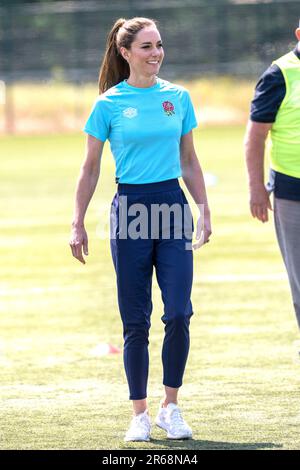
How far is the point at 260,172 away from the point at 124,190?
0.68 metres

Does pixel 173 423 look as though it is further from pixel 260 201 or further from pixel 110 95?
pixel 110 95

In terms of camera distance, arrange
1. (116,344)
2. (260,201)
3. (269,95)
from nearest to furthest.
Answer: (269,95) < (260,201) < (116,344)

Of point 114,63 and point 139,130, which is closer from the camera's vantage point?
point 139,130

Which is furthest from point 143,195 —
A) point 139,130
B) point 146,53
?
point 146,53

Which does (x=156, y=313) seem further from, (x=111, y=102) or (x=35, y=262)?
(x=111, y=102)

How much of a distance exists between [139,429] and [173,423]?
0.17 metres

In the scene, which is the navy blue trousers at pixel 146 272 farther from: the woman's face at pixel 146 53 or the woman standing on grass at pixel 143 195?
the woman's face at pixel 146 53

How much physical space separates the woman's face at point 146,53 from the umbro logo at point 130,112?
19 centimetres

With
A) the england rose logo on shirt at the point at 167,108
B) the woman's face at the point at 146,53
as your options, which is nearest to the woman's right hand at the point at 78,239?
the england rose logo on shirt at the point at 167,108

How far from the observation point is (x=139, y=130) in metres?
6.41

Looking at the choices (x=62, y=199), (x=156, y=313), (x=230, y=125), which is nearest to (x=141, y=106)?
(x=156, y=313)

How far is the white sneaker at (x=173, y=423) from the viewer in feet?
21.1

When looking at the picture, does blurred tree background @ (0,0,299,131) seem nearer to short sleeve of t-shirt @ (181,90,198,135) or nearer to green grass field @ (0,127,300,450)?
green grass field @ (0,127,300,450)

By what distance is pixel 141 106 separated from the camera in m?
6.45
